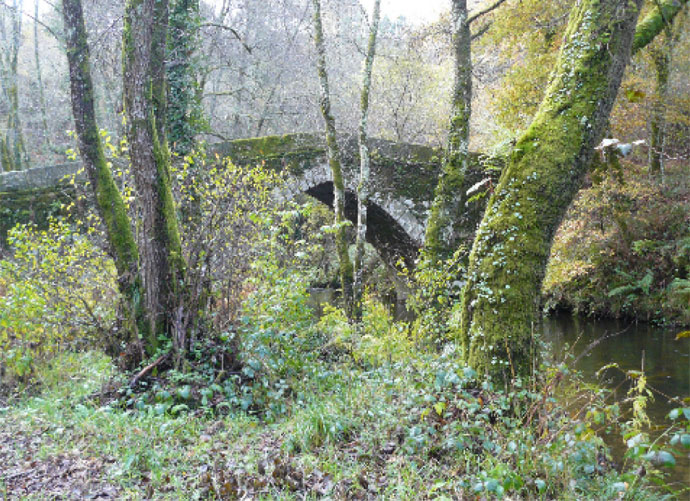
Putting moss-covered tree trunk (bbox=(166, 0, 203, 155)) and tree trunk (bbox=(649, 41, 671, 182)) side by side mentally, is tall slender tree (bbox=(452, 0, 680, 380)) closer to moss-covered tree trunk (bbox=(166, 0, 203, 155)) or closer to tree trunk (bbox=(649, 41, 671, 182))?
moss-covered tree trunk (bbox=(166, 0, 203, 155))

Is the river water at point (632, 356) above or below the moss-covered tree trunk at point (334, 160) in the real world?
below

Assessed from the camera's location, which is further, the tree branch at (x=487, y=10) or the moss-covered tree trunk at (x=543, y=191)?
the tree branch at (x=487, y=10)

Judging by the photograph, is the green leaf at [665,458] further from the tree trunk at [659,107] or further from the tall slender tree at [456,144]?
the tree trunk at [659,107]

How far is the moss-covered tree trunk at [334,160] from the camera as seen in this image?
8602 millimetres

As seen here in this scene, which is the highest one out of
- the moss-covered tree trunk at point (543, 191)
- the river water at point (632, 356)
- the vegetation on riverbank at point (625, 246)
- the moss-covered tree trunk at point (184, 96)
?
the moss-covered tree trunk at point (184, 96)

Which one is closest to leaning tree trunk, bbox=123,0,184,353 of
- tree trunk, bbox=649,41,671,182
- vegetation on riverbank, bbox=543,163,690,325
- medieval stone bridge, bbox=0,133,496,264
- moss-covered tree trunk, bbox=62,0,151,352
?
moss-covered tree trunk, bbox=62,0,151,352

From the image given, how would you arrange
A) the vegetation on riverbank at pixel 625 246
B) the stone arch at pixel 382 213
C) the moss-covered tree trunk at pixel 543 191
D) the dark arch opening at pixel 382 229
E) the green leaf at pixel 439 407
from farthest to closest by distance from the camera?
the dark arch opening at pixel 382 229 → the vegetation on riverbank at pixel 625 246 → the stone arch at pixel 382 213 → the moss-covered tree trunk at pixel 543 191 → the green leaf at pixel 439 407

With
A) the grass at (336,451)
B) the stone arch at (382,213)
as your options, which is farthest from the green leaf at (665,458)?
the stone arch at (382,213)

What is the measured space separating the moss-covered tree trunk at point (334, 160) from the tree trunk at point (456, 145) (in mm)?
1842

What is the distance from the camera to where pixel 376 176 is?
1241cm

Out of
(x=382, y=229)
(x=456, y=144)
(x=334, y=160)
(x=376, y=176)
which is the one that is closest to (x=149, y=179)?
(x=456, y=144)

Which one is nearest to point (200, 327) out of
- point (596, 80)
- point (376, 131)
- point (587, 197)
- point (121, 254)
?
point (121, 254)

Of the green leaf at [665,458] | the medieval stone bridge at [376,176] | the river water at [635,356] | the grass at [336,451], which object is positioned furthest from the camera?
the medieval stone bridge at [376,176]

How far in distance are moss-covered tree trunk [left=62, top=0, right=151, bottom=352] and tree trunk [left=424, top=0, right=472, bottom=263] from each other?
3.53 meters
